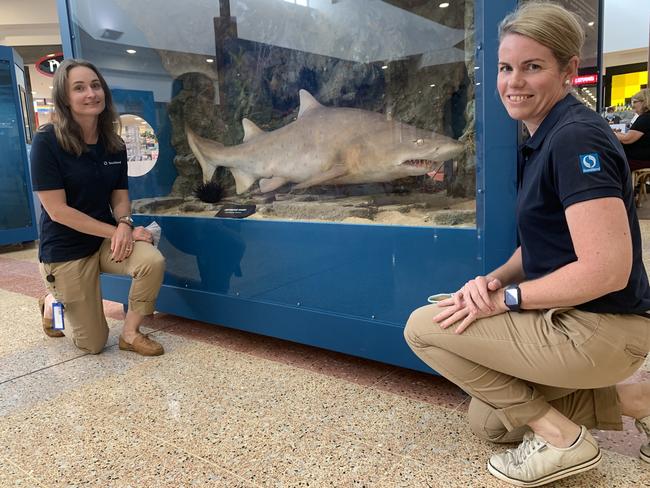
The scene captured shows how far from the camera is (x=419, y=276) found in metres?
2.07

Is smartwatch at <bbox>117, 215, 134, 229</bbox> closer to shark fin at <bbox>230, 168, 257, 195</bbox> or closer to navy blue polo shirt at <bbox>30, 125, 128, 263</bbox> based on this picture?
navy blue polo shirt at <bbox>30, 125, 128, 263</bbox>

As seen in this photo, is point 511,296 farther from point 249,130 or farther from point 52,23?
point 52,23

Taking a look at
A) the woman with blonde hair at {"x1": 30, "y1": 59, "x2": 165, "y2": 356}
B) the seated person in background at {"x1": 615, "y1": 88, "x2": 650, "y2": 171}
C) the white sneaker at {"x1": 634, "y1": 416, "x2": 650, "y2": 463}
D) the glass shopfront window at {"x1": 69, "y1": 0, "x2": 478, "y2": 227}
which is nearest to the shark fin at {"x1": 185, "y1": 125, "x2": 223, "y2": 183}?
the glass shopfront window at {"x1": 69, "y1": 0, "x2": 478, "y2": 227}

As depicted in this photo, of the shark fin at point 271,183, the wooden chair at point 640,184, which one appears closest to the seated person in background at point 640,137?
the wooden chair at point 640,184

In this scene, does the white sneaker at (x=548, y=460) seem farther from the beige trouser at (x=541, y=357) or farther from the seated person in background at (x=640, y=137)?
the seated person in background at (x=640, y=137)

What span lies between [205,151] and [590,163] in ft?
7.92

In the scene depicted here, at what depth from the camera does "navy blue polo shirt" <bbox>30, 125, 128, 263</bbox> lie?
246 cm

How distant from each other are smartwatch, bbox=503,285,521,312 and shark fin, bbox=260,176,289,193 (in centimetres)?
159

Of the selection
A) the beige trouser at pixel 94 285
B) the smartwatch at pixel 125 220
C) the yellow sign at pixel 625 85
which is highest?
the yellow sign at pixel 625 85

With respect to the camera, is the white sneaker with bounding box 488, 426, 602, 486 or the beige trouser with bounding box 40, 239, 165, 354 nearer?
the white sneaker with bounding box 488, 426, 602, 486

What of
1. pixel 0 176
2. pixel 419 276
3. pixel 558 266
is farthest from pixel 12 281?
pixel 558 266

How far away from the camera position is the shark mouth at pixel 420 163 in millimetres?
2223

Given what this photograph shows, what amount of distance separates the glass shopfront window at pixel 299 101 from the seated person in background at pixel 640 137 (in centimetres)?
403

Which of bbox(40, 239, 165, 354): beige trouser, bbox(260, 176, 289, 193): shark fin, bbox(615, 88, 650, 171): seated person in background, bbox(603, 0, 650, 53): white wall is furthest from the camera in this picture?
bbox(603, 0, 650, 53): white wall
